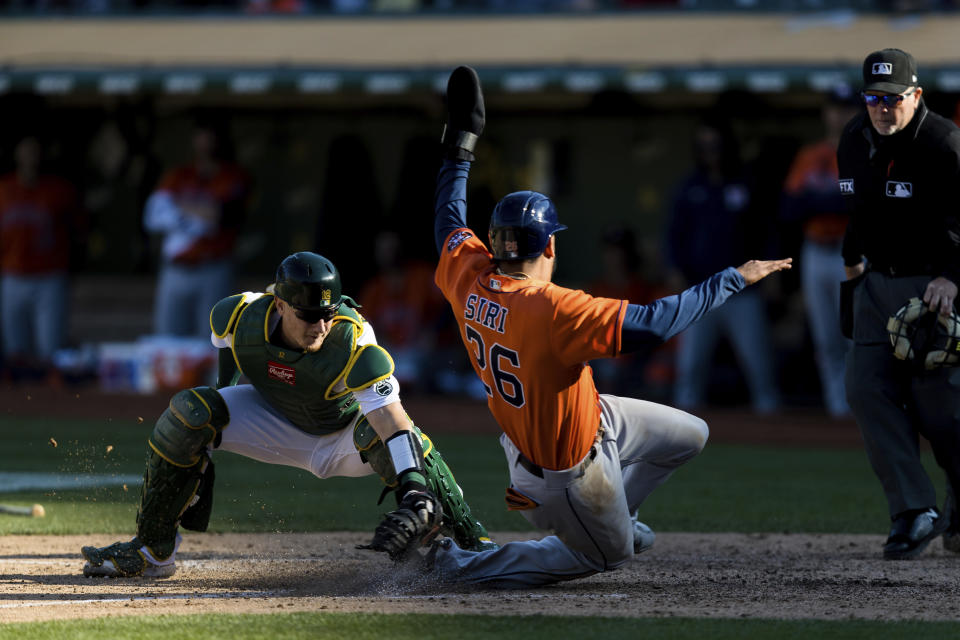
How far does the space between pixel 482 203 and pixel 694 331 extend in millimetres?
2752

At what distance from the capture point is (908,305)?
5.64 metres

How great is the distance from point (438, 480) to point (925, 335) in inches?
78.3

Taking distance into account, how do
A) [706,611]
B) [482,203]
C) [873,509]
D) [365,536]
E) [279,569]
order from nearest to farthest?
[706,611], [279,569], [365,536], [873,509], [482,203]

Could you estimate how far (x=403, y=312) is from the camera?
12156 mm

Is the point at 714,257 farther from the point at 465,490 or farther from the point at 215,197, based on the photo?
the point at 215,197

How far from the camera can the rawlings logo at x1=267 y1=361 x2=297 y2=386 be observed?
206 inches

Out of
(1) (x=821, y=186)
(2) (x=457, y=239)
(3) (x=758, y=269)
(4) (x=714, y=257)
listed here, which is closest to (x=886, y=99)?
(3) (x=758, y=269)

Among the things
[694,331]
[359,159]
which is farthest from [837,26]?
[359,159]

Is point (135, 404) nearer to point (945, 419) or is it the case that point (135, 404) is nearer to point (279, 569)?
point (279, 569)

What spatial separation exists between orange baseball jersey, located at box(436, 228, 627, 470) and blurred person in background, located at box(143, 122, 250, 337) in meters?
7.33

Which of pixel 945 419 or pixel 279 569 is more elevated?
pixel 945 419

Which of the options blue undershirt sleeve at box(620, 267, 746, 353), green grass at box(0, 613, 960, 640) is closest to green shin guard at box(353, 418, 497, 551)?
green grass at box(0, 613, 960, 640)

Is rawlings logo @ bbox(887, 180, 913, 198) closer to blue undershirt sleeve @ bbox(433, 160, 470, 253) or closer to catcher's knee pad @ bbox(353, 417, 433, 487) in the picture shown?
blue undershirt sleeve @ bbox(433, 160, 470, 253)

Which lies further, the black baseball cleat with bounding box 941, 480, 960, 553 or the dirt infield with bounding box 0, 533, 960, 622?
the black baseball cleat with bounding box 941, 480, 960, 553
